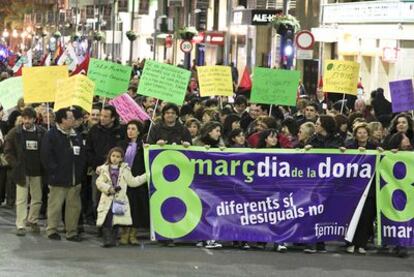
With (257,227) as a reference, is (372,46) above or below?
above

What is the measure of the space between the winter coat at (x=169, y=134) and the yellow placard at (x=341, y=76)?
5753 millimetres

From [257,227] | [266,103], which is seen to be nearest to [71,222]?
[257,227]

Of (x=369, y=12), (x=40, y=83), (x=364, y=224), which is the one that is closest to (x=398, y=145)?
(x=364, y=224)

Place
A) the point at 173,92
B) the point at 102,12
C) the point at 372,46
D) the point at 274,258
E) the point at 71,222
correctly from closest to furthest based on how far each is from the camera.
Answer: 1. the point at 274,258
2. the point at 71,222
3. the point at 173,92
4. the point at 372,46
5. the point at 102,12

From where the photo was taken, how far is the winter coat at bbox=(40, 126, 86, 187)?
13273mm

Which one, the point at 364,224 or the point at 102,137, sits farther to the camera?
the point at 102,137

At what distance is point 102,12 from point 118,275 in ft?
238

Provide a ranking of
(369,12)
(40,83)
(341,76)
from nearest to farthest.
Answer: (40,83), (341,76), (369,12)

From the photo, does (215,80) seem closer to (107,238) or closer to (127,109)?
(127,109)

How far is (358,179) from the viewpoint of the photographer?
42.8ft

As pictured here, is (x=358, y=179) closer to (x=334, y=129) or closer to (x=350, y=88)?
(x=334, y=129)

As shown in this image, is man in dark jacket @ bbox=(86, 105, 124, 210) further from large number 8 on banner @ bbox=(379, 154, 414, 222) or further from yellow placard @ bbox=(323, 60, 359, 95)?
yellow placard @ bbox=(323, 60, 359, 95)

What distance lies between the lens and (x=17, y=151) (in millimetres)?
14352

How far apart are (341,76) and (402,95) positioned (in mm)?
2150
